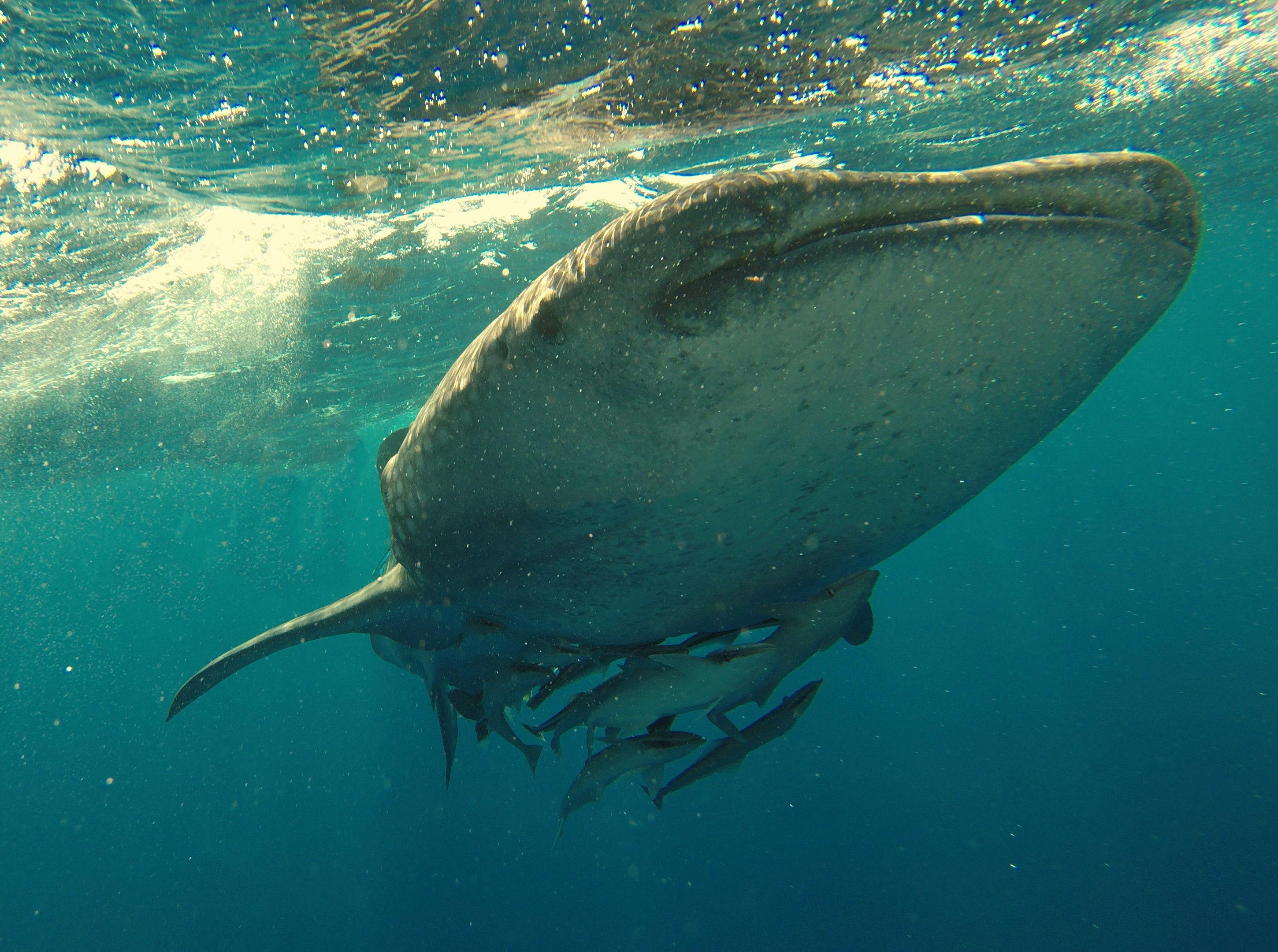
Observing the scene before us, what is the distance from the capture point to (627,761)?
4.38 metres

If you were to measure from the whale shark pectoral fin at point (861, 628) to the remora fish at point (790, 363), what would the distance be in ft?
1.96

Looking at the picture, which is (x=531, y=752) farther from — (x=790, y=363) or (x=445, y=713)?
(x=790, y=363)

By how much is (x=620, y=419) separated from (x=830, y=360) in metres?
0.67

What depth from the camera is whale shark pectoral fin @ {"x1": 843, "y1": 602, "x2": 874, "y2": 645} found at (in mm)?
3389

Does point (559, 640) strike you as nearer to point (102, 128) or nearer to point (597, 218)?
point (102, 128)

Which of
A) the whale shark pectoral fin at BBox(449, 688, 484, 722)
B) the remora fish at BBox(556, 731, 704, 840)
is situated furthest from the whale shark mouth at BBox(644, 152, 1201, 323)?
the whale shark pectoral fin at BBox(449, 688, 484, 722)

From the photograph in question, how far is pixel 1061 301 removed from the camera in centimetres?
181

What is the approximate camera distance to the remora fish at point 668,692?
321cm

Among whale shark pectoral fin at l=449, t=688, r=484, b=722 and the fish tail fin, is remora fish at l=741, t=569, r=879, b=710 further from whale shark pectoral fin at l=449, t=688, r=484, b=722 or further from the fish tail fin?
whale shark pectoral fin at l=449, t=688, r=484, b=722

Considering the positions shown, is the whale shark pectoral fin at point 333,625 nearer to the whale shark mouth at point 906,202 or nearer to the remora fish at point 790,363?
the remora fish at point 790,363

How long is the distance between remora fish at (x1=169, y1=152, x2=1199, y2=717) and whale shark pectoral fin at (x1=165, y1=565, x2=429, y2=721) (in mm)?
1075

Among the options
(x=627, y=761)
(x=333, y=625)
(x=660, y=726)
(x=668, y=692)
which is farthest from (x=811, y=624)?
(x=333, y=625)

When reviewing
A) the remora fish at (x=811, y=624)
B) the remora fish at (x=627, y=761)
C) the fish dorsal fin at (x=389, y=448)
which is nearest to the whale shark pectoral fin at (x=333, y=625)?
the fish dorsal fin at (x=389, y=448)

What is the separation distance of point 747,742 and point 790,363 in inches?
132
